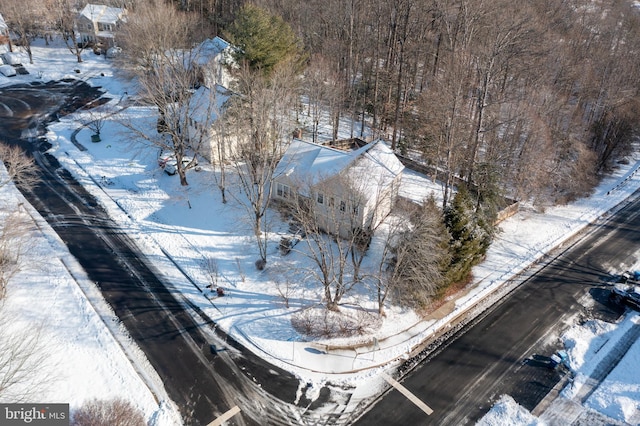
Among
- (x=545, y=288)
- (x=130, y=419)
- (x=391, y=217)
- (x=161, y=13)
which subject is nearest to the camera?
(x=130, y=419)

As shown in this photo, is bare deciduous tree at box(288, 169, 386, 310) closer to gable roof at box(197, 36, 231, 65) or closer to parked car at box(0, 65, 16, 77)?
gable roof at box(197, 36, 231, 65)

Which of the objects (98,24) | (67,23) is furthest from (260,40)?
(98,24)

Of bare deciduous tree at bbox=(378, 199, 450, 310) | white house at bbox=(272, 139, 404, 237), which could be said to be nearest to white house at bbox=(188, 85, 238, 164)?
white house at bbox=(272, 139, 404, 237)

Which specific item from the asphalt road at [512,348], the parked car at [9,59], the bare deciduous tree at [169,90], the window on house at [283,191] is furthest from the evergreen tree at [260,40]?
the parked car at [9,59]

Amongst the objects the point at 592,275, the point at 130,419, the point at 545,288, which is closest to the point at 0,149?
the point at 130,419

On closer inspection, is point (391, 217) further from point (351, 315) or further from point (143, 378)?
point (143, 378)

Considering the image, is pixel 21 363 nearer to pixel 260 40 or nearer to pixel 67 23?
pixel 260 40
